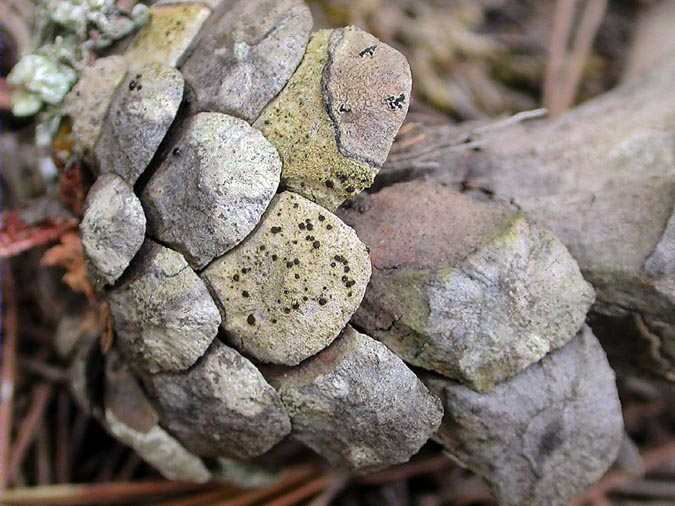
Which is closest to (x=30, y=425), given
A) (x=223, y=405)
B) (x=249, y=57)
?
(x=223, y=405)

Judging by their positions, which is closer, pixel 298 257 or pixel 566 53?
pixel 298 257

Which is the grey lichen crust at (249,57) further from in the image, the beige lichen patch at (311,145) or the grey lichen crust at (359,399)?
the grey lichen crust at (359,399)

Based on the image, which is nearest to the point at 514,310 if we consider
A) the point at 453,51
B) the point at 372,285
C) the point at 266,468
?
the point at 372,285

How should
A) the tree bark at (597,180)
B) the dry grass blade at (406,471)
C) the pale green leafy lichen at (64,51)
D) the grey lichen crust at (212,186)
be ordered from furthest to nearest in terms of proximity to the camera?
1. the dry grass blade at (406,471)
2. the pale green leafy lichen at (64,51)
3. the tree bark at (597,180)
4. the grey lichen crust at (212,186)

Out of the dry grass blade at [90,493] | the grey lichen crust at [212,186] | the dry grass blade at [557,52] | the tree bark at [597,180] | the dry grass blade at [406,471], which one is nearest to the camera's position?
the grey lichen crust at [212,186]

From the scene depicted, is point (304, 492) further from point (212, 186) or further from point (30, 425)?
point (212, 186)

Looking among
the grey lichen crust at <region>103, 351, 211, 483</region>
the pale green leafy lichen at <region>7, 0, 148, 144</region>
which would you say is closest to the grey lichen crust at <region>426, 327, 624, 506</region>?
the grey lichen crust at <region>103, 351, 211, 483</region>

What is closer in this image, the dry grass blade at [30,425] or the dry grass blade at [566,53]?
the dry grass blade at [30,425]

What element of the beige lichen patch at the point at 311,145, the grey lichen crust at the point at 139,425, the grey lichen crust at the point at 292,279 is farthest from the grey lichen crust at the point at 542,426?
the grey lichen crust at the point at 139,425
